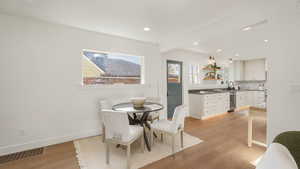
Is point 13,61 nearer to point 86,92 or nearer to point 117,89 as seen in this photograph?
point 86,92

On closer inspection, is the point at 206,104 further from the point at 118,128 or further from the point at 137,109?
the point at 118,128

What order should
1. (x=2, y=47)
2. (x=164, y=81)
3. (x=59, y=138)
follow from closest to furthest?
1. (x=2, y=47)
2. (x=59, y=138)
3. (x=164, y=81)

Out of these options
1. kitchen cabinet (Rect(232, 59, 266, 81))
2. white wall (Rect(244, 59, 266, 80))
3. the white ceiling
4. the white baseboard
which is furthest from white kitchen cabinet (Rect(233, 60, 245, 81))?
the white baseboard

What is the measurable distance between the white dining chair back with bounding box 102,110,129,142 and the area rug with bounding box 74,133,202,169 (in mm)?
467

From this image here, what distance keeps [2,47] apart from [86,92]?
1.59 meters

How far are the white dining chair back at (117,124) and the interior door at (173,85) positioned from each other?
271 cm

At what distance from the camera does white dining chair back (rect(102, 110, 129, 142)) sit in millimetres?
1840

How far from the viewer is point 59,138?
273cm

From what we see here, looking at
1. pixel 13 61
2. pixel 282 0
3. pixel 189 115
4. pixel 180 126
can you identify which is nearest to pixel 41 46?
pixel 13 61

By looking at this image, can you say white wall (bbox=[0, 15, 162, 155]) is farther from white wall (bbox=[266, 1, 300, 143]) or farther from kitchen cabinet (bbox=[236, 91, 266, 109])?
kitchen cabinet (bbox=[236, 91, 266, 109])

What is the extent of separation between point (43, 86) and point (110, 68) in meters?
1.51

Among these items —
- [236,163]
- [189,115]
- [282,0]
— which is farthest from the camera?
[189,115]

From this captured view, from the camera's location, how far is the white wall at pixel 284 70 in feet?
5.56

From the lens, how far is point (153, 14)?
226cm
